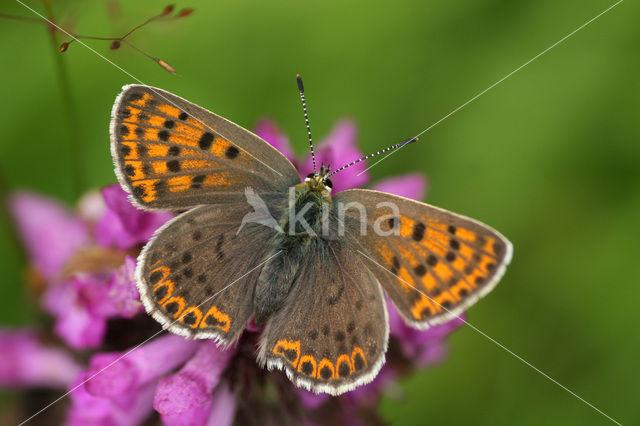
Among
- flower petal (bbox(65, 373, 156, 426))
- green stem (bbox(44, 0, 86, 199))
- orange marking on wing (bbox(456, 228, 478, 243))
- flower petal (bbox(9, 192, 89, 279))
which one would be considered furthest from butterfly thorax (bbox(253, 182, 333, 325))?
flower petal (bbox(9, 192, 89, 279))

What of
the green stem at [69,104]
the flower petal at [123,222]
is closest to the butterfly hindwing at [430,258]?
the flower petal at [123,222]

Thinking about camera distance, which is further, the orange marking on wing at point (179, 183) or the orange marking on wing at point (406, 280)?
the orange marking on wing at point (179, 183)

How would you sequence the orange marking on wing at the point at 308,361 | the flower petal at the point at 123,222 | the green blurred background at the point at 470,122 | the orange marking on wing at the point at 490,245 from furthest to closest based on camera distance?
1. the green blurred background at the point at 470,122
2. the flower petal at the point at 123,222
3. the orange marking on wing at the point at 308,361
4. the orange marking on wing at the point at 490,245

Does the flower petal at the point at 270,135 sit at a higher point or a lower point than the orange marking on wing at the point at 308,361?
higher

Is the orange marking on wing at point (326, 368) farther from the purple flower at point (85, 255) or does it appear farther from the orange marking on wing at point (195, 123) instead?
the orange marking on wing at point (195, 123)

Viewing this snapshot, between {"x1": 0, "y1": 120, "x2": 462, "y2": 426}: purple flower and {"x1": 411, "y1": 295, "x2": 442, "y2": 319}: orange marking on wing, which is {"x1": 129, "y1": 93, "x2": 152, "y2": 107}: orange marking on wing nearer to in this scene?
{"x1": 0, "y1": 120, "x2": 462, "y2": 426}: purple flower

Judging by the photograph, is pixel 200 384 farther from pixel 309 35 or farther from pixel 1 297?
pixel 309 35

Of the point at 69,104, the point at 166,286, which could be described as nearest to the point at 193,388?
the point at 166,286

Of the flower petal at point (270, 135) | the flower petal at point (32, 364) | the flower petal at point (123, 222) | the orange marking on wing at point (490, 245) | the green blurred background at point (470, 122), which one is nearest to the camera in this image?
the orange marking on wing at point (490, 245)
